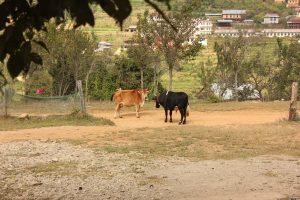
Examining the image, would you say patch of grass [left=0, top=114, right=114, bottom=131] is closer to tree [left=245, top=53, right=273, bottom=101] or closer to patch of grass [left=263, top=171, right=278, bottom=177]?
patch of grass [left=263, top=171, right=278, bottom=177]

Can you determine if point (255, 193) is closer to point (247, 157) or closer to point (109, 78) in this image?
point (247, 157)

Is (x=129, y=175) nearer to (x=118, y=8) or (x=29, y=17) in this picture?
(x=29, y=17)

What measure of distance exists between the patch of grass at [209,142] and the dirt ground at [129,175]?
0.58m

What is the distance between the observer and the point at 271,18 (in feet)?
222

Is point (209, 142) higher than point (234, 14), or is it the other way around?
point (234, 14)

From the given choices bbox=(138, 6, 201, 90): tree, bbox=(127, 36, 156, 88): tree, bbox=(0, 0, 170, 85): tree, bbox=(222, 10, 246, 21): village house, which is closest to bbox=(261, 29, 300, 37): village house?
bbox=(222, 10, 246, 21): village house

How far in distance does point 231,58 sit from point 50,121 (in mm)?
19389

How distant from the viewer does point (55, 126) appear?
46.0ft

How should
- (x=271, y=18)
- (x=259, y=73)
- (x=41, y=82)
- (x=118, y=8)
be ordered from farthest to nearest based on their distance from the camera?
(x=271, y=18) → (x=259, y=73) → (x=41, y=82) → (x=118, y=8)

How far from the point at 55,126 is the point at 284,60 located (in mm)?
21139

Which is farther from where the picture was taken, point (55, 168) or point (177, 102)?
point (177, 102)

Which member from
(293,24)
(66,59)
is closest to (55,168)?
(66,59)

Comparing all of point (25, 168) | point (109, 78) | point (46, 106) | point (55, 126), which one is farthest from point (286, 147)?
point (109, 78)

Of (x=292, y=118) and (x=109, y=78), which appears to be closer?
(x=292, y=118)
